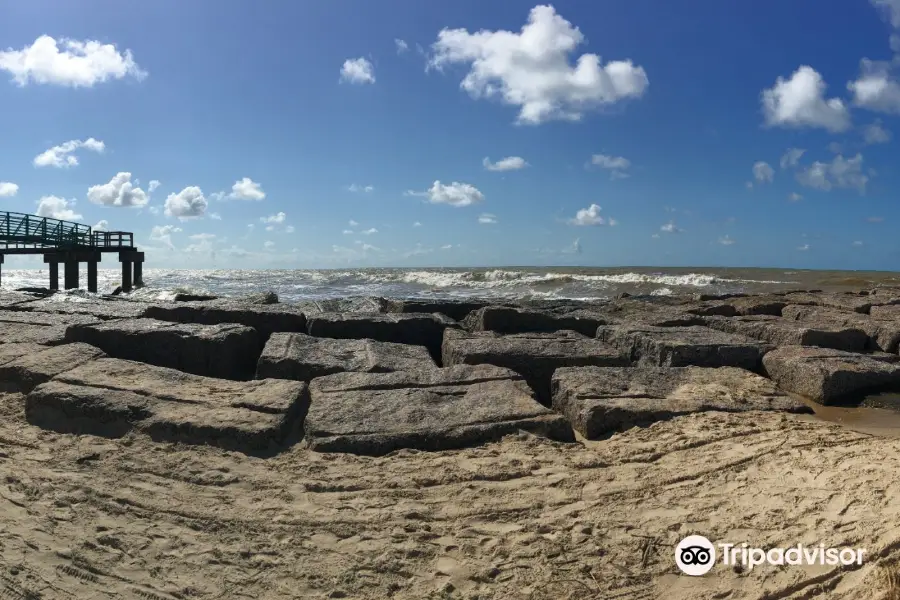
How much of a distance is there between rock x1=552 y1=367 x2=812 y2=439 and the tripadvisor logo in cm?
141

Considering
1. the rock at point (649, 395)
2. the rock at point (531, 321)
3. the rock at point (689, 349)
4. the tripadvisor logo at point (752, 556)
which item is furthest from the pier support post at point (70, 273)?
the tripadvisor logo at point (752, 556)

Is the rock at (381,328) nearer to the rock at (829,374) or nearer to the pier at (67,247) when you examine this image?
the rock at (829,374)

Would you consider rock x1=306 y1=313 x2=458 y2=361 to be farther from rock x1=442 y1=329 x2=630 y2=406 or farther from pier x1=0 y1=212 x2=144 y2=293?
pier x1=0 y1=212 x2=144 y2=293

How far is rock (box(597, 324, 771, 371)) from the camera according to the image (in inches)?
A: 208

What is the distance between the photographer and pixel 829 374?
4645 mm

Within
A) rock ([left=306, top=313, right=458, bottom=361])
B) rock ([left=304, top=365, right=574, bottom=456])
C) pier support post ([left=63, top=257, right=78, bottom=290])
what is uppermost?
pier support post ([left=63, top=257, right=78, bottom=290])

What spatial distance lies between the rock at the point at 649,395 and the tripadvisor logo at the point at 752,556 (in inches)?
55.7

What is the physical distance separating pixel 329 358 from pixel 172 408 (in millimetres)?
1428

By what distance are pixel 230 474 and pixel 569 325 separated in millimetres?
4957

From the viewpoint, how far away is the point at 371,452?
339 cm

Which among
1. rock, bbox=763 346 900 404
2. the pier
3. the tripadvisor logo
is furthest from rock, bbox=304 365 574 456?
the pier

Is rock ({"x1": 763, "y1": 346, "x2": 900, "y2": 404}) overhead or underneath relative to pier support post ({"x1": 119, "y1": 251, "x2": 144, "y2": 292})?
underneath

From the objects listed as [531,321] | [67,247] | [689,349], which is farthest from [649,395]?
[67,247]

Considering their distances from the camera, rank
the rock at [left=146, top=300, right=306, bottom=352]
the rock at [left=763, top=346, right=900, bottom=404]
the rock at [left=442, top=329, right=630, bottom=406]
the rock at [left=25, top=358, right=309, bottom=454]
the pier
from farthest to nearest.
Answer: the pier < the rock at [left=146, top=300, right=306, bottom=352] < the rock at [left=442, top=329, right=630, bottom=406] < the rock at [left=763, top=346, right=900, bottom=404] < the rock at [left=25, top=358, right=309, bottom=454]
